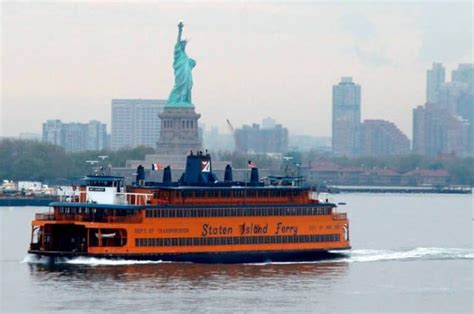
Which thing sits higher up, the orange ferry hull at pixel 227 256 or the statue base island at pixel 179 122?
the statue base island at pixel 179 122

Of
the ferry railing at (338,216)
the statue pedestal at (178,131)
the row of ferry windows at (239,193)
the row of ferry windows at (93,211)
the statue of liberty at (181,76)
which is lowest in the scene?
the ferry railing at (338,216)

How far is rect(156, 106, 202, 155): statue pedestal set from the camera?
519 ft

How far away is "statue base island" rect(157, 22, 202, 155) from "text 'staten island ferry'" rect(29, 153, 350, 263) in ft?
260

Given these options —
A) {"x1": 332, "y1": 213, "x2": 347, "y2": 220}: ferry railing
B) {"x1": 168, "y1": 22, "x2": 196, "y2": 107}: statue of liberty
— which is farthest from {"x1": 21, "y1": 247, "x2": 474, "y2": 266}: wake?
{"x1": 168, "y1": 22, "x2": 196, "y2": 107}: statue of liberty

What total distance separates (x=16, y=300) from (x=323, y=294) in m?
10.3

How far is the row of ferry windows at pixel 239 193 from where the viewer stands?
70.6 metres

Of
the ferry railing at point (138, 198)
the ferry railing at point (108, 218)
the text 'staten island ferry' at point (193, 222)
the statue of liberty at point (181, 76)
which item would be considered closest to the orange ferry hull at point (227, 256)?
the text 'staten island ferry' at point (193, 222)

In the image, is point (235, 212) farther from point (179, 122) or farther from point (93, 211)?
point (179, 122)

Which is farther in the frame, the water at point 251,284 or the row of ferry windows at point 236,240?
the row of ferry windows at point 236,240

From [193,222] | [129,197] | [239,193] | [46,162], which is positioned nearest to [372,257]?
[239,193]

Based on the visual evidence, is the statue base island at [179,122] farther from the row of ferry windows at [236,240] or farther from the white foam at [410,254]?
the row of ferry windows at [236,240]

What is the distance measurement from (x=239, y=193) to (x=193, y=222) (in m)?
2.96

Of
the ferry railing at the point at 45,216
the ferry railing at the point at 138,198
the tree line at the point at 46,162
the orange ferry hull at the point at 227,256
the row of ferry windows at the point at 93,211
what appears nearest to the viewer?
the orange ferry hull at the point at 227,256

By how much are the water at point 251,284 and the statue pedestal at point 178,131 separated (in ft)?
252
